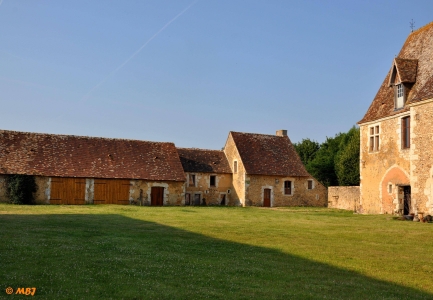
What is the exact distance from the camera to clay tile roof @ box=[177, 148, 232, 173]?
3672 cm

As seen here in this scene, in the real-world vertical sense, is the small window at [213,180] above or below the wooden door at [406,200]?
above

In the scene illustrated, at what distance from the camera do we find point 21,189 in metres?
28.5

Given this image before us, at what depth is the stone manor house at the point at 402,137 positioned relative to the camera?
19.3m

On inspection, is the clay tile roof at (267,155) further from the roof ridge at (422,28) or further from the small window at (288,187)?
the roof ridge at (422,28)

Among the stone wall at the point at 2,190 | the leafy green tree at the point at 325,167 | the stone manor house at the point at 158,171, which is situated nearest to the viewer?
the stone wall at the point at 2,190

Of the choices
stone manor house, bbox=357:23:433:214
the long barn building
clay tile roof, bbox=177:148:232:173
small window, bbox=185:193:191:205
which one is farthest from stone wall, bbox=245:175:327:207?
stone manor house, bbox=357:23:433:214

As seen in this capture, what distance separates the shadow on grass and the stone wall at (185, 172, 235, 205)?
25097 millimetres

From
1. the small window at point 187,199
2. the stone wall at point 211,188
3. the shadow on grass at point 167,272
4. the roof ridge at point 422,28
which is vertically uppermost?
the roof ridge at point 422,28

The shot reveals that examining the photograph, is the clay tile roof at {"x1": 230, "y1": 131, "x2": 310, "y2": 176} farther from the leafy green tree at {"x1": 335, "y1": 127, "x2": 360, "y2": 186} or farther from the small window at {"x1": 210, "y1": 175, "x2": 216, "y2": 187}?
the leafy green tree at {"x1": 335, "y1": 127, "x2": 360, "y2": 186}

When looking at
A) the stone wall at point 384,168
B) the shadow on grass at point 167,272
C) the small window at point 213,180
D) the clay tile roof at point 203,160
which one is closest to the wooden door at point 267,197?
the clay tile roof at point 203,160

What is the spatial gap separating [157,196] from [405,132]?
18.0m

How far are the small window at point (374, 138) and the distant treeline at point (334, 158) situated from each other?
888 inches

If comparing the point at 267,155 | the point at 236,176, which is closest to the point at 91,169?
the point at 236,176

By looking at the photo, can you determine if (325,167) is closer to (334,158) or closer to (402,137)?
(334,158)
